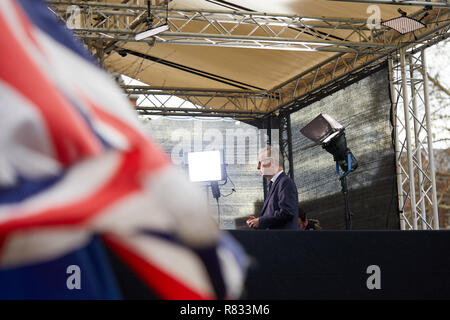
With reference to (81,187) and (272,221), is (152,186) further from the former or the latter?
(272,221)

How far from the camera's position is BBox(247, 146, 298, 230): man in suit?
3.82m

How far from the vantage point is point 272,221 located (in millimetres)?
3830

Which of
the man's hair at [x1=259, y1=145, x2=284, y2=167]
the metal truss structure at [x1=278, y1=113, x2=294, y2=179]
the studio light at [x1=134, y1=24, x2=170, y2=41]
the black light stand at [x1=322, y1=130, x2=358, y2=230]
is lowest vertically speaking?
the man's hair at [x1=259, y1=145, x2=284, y2=167]

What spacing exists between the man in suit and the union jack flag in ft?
10.5

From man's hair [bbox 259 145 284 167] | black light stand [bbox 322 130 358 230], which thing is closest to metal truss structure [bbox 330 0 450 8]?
black light stand [bbox 322 130 358 230]

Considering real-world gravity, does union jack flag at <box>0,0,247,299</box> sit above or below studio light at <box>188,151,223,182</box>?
below

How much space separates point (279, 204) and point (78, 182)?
3326 millimetres

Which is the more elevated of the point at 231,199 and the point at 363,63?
the point at 363,63

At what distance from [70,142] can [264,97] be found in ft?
37.3

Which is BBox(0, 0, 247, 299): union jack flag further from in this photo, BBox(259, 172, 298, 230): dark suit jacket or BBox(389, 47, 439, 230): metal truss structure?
BBox(389, 47, 439, 230): metal truss structure

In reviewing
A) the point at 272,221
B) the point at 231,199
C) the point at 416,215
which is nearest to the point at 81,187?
the point at 272,221

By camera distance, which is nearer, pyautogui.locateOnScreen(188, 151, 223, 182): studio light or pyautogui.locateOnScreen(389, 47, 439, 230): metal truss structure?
pyautogui.locateOnScreen(389, 47, 439, 230): metal truss structure

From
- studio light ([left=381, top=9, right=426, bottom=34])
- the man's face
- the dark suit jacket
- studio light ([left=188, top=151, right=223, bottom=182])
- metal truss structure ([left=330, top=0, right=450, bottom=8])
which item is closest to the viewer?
the dark suit jacket

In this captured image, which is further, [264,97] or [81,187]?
[264,97]
